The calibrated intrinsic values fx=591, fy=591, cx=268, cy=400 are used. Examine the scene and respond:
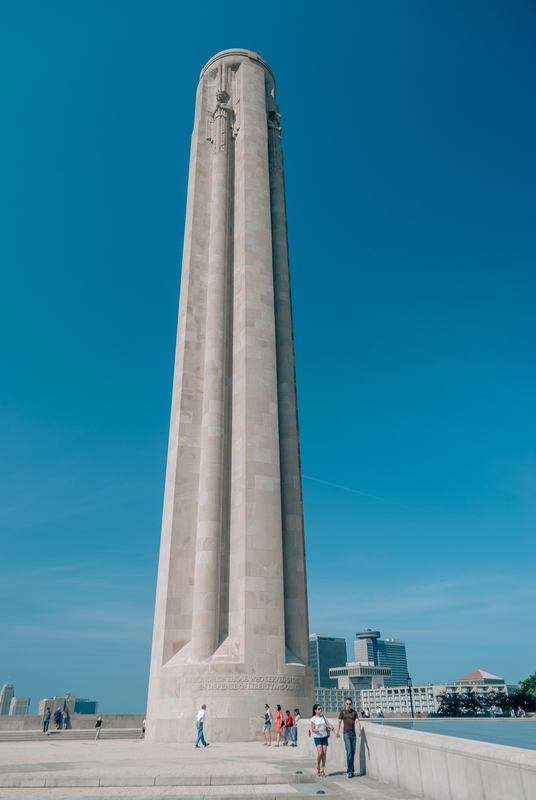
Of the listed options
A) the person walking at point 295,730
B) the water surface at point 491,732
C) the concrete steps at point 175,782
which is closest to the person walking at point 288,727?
the person walking at point 295,730

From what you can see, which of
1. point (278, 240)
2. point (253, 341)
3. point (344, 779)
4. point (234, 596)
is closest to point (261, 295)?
point (253, 341)

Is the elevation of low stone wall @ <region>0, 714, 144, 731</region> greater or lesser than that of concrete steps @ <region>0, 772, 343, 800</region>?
greater

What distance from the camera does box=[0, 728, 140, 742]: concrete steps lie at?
29.0 m

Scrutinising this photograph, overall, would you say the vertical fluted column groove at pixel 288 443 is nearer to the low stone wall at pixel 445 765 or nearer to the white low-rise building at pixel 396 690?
the low stone wall at pixel 445 765

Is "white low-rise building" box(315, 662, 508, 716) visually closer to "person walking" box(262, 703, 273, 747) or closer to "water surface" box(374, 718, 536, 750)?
"water surface" box(374, 718, 536, 750)

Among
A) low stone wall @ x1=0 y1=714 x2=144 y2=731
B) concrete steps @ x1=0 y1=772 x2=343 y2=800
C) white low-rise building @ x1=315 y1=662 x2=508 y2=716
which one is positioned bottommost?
concrete steps @ x1=0 y1=772 x2=343 y2=800

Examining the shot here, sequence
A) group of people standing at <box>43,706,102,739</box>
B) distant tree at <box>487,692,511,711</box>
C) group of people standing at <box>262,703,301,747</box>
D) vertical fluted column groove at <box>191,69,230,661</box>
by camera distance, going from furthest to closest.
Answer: distant tree at <box>487,692,511,711</box> → group of people standing at <box>43,706,102,739</box> → vertical fluted column groove at <box>191,69,230,661</box> → group of people standing at <box>262,703,301,747</box>

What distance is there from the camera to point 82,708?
160125mm

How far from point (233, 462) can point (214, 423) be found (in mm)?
2368

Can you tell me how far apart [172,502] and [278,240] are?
61.9 ft

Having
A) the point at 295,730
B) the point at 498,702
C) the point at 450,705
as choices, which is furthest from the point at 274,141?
the point at 498,702

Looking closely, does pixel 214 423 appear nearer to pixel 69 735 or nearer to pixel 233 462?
pixel 233 462

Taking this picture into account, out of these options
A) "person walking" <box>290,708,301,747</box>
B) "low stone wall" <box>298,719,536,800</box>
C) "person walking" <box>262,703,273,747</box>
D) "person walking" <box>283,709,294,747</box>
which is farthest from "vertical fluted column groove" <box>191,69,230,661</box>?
"low stone wall" <box>298,719,536,800</box>

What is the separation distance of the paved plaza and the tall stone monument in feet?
27.8
